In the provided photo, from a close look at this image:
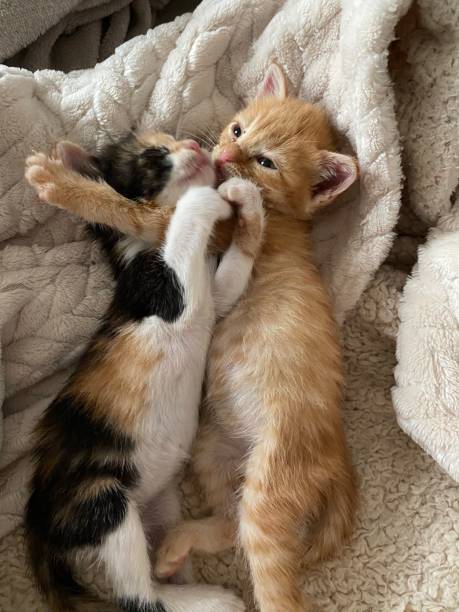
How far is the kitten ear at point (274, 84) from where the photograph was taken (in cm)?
152

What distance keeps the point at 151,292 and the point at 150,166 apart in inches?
11.8

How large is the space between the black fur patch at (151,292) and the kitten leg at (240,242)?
0.42ft

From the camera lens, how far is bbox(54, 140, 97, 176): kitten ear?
4.61 feet

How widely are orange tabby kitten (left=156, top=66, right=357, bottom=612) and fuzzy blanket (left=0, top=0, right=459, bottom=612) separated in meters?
0.07

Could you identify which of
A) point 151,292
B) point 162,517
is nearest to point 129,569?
point 162,517

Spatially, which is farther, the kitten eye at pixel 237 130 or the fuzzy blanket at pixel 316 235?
the kitten eye at pixel 237 130

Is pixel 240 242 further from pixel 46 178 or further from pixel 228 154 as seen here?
pixel 46 178

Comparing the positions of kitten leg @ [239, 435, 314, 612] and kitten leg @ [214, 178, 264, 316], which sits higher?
kitten leg @ [214, 178, 264, 316]

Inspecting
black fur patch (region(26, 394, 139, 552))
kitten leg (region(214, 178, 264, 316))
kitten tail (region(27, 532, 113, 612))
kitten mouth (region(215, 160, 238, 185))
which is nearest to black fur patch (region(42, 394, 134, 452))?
black fur patch (region(26, 394, 139, 552))

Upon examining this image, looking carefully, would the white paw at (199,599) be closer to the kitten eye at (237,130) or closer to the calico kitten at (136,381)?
the calico kitten at (136,381)

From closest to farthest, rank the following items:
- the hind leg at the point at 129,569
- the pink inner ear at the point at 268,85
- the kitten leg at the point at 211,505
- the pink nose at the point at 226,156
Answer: the hind leg at the point at 129,569 < the kitten leg at the point at 211,505 < the pink nose at the point at 226,156 < the pink inner ear at the point at 268,85

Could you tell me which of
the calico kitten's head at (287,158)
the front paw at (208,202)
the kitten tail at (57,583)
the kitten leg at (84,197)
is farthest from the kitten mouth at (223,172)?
the kitten tail at (57,583)

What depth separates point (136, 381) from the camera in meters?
1.31

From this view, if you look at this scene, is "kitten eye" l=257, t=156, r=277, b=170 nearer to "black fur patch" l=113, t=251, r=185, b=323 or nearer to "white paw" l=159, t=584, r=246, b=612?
"black fur patch" l=113, t=251, r=185, b=323
